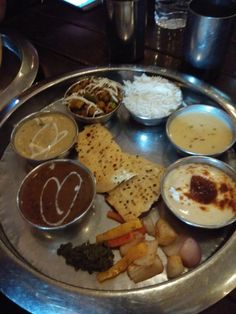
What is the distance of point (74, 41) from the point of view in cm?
287

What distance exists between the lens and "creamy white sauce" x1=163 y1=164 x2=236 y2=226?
161 centimetres

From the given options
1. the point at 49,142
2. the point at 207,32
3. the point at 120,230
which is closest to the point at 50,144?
the point at 49,142

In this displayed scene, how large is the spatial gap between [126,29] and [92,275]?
5.28 feet

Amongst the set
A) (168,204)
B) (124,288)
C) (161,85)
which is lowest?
(124,288)

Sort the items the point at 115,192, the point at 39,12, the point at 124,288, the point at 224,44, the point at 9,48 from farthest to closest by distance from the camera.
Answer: the point at 39,12 < the point at 9,48 < the point at 224,44 < the point at 115,192 < the point at 124,288

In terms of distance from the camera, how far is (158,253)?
1.63 metres

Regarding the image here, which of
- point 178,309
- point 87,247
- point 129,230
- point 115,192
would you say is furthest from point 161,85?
point 178,309

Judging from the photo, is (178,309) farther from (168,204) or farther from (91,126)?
(91,126)

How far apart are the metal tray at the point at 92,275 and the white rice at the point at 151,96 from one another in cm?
12

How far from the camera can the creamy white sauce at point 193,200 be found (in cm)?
161

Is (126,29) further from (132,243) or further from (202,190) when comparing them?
(132,243)

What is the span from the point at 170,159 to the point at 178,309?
88 cm

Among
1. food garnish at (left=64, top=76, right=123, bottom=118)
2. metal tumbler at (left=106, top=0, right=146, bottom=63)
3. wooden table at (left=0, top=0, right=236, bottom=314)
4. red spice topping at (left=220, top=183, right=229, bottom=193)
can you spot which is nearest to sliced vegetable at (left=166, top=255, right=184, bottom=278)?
red spice topping at (left=220, top=183, right=229, bottom=193)

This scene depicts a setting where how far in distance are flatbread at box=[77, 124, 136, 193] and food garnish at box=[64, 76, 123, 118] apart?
104 millimetres
